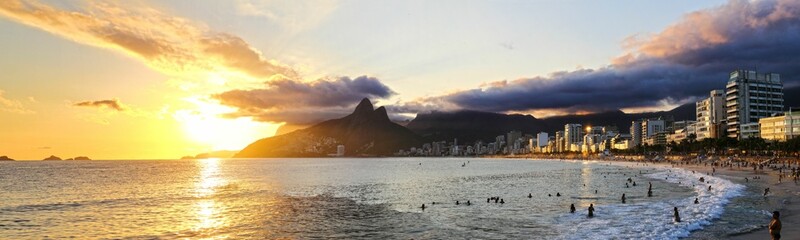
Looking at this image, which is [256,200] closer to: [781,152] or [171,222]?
[171,222]

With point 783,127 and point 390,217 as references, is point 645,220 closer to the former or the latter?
point 390,217

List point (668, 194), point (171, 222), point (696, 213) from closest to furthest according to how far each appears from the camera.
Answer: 1. point (696, 213)
2. point (171, 222)
3. point (668, 194)

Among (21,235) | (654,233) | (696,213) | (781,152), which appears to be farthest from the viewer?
(781,152)

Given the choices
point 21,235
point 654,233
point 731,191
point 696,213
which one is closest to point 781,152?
point 731,191

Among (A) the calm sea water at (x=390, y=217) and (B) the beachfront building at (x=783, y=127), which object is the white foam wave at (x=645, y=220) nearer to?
(A) the calm sea water at (x=390, y=217)

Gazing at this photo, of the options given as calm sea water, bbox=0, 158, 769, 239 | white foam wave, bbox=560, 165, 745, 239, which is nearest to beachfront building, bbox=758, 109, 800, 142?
calm sea water, bbox=0, 158, 769, 239

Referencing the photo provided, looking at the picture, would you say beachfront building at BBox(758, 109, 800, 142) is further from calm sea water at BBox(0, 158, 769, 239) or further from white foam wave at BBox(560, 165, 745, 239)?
white foam wave at BBox(560, 165, 745, 239)
